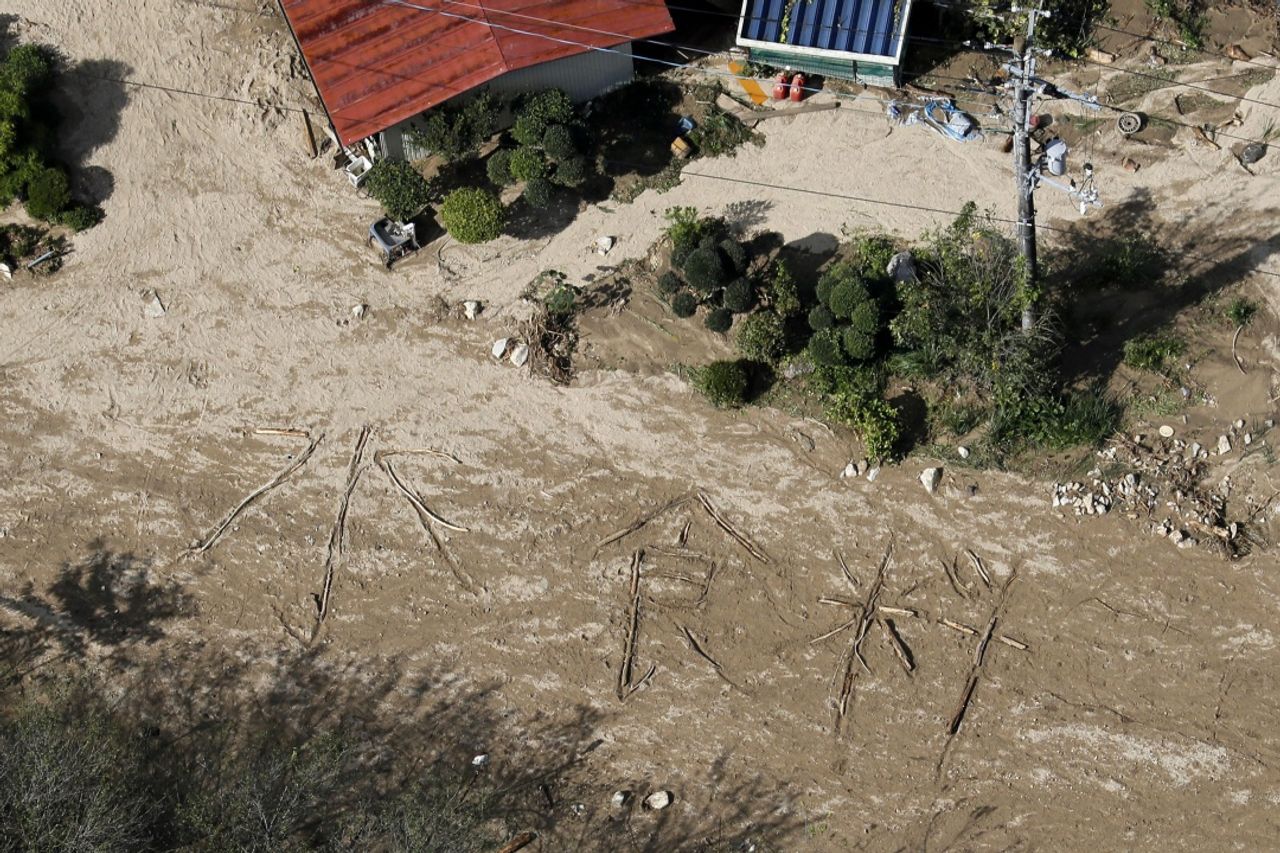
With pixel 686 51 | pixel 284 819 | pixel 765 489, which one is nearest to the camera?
pixel 284 819

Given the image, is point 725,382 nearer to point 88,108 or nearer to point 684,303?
point 684,303

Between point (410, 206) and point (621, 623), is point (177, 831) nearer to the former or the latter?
point (621, 623)

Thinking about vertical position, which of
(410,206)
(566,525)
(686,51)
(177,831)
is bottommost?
(177,831)

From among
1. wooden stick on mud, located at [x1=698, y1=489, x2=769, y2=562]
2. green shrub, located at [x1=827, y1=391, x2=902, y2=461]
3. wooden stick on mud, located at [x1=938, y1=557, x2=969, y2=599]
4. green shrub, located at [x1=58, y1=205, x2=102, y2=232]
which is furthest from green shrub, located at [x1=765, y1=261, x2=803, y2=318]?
green shrub, located at [x1=58, y1=205, x2=102, y2=232]

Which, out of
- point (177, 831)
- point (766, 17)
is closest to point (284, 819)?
point (177, 831)

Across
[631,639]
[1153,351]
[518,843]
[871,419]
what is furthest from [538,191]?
[518,843]

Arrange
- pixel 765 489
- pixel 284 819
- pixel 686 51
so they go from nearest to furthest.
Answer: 1. pixel 284 819
2. pixel 765 489
3. pixel 686 51

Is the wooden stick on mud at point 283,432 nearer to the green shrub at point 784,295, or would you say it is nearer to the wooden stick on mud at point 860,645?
the green shrub at point 784,295
